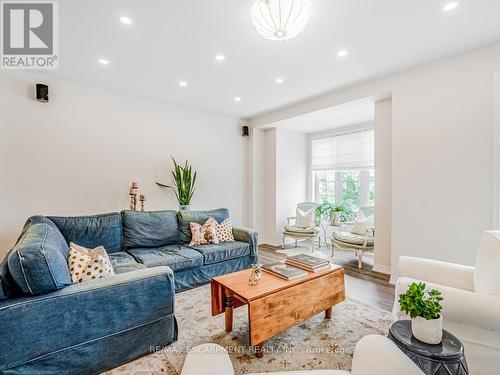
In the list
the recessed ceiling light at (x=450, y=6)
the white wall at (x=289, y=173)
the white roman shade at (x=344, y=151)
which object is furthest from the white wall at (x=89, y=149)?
the recessed ceiling light at (x=450, y=6)

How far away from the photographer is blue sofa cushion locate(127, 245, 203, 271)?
278 cm

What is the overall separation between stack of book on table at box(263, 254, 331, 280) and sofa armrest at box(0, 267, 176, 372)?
0.92 metres

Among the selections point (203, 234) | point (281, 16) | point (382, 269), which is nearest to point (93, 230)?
point (203, 234)

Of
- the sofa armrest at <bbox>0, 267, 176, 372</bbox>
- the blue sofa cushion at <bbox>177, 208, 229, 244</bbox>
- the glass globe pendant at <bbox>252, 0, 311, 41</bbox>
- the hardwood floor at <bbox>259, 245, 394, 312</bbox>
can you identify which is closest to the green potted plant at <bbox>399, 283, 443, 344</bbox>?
the hardwood floor at <bbox>259, 245, 394, 312</bbox>

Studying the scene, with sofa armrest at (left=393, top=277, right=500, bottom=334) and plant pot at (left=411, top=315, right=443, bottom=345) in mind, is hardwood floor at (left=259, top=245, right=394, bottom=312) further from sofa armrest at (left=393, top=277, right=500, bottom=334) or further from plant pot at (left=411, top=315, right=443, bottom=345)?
plant pot at (left=411, top=315, right=443, bottom=345)

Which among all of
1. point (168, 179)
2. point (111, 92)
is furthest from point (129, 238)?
point (111, 92)

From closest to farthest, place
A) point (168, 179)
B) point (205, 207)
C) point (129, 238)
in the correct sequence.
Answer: point (129, 238), point (168, 179), point (205, 207)

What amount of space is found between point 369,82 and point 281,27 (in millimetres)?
2259

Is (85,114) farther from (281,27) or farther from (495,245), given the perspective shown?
(495,245)

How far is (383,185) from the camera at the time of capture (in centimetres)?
357

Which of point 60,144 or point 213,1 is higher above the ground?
point 213,1

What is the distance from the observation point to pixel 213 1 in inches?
77.6

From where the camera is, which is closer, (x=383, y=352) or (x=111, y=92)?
(x=383, y=352)

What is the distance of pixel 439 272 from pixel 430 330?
37.4 inches
